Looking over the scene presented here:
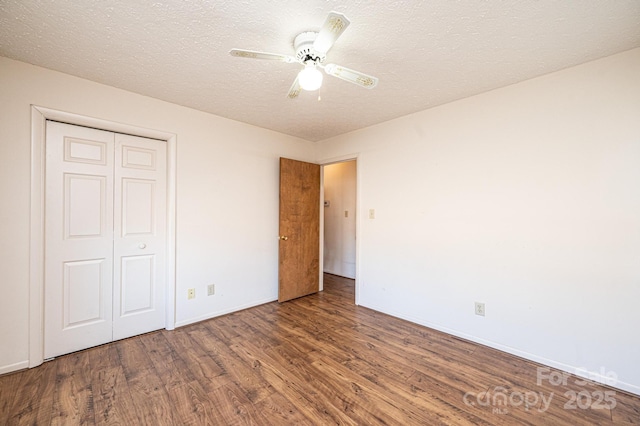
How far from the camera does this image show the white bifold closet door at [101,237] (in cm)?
224

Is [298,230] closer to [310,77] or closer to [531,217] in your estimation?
[310,77]

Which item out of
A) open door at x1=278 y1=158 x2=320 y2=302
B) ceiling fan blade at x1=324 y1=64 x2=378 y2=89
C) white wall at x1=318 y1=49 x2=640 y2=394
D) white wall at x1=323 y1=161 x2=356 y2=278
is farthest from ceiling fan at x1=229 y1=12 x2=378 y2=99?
white wall at x1=323 y1=161 x2=356 y2=278

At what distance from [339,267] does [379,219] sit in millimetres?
2263

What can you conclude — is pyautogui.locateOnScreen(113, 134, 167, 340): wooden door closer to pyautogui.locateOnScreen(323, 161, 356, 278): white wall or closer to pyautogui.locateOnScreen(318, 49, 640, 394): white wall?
pyautogui.locateOnScreen(318, 49, 640, 394): white wall

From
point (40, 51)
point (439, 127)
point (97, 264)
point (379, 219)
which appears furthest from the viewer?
point (379, 219)

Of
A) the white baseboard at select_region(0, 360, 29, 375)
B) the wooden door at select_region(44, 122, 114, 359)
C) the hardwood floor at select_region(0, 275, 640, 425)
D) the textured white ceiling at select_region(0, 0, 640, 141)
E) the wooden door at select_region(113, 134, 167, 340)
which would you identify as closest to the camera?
the textured white ceiling at select_region(0, 0, 640, 141)

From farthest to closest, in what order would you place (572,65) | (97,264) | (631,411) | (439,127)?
(439,127), (97,264), (572,65), (631,411)

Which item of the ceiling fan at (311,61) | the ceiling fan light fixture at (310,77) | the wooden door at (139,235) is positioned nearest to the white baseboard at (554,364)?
the ceiling fan at (311,61)

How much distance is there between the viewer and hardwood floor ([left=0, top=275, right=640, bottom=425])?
5.26 ft

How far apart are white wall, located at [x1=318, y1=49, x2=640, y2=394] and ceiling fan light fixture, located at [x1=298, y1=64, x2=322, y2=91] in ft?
5.70

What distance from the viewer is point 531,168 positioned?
224 centimetres

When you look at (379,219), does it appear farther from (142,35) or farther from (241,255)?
(142,35)

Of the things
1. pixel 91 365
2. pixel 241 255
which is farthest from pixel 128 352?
pixel 241 255

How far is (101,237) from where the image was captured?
2443mm
